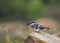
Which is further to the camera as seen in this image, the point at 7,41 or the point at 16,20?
the point at 16,20

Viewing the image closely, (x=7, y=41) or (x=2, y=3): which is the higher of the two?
(x=7, y=41)

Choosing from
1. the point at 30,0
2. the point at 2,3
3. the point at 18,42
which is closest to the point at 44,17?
the point at 30,0

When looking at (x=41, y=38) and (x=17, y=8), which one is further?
(x=17, y=8)

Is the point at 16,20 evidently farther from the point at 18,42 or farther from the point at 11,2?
the point at 18,42

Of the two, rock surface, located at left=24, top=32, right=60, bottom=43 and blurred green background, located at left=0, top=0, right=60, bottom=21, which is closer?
rock surface, located at left=24, top=32, right=60, bottom=43

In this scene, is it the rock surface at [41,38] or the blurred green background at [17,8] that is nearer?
the rock surface at [41,38]

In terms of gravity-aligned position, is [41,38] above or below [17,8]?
above

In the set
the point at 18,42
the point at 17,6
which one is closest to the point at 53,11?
the point at 17,6

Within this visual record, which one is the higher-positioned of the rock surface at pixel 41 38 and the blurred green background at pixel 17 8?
the rock surface at pixel 41 38

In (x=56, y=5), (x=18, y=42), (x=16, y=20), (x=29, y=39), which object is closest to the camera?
(x=29, y=39)

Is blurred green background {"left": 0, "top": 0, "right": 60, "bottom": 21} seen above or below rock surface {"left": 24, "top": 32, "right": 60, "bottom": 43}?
below

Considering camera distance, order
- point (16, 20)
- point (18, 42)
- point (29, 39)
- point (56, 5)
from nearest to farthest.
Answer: point (29, 39)
point (18, 42)
point (16, 20)
point (56, 5)
